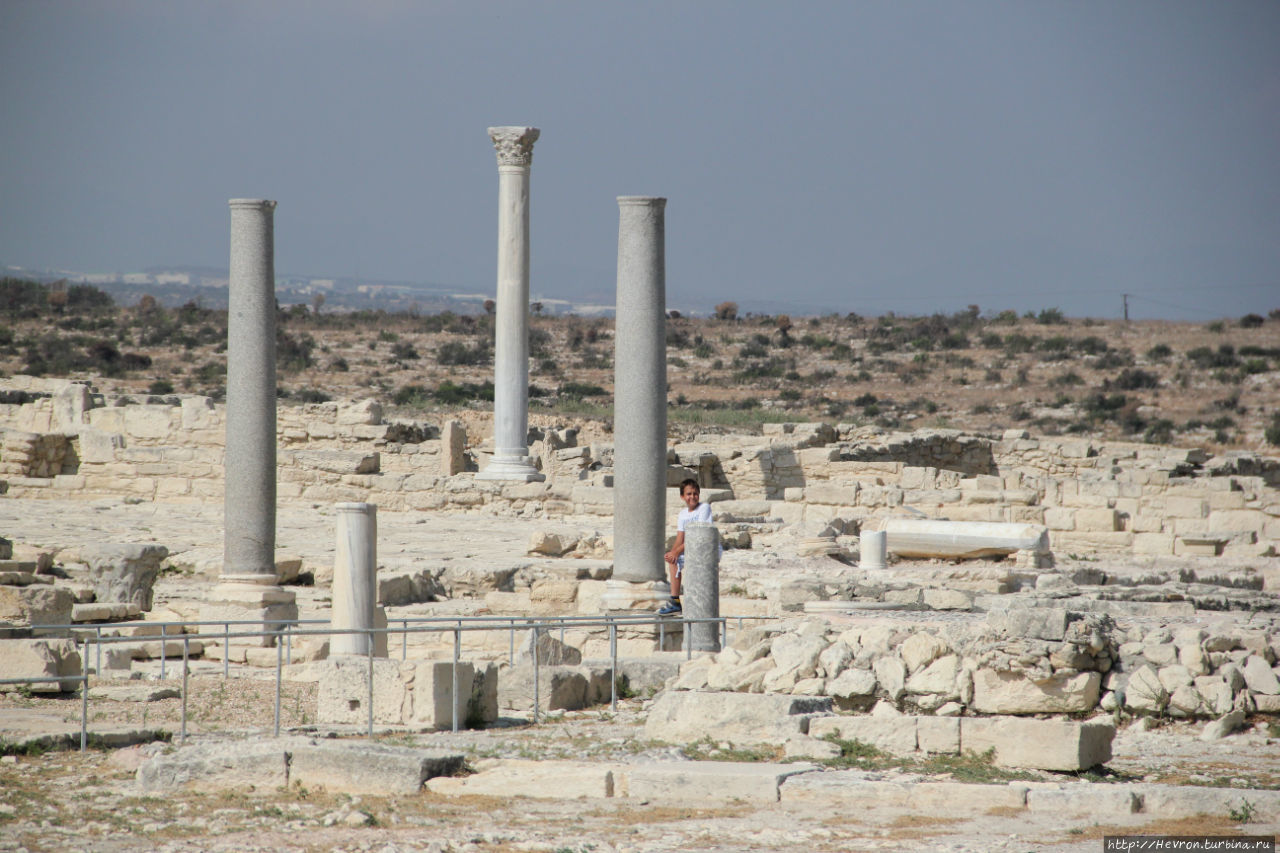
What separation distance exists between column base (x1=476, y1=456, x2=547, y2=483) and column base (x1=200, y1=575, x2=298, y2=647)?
29.8 ft

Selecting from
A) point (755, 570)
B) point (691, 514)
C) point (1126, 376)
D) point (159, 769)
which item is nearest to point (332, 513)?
point (755, 570)

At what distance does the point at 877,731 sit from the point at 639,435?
4795mm

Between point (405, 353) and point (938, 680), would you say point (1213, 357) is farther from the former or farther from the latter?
point (938, 680)

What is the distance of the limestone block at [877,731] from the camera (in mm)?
8539

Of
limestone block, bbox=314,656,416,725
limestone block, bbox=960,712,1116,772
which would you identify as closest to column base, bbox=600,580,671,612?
limestone block, bbox=314,656,416,725

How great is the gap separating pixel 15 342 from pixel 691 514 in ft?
155

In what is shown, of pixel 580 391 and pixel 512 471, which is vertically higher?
pixel 580 391

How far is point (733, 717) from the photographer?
8969mm

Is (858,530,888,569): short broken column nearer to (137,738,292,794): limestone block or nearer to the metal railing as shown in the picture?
the metal railing

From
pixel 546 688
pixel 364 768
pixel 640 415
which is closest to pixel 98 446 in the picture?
pixel 640 415

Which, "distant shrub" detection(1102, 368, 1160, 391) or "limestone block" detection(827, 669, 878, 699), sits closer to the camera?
"limestone block" detection(827, 669, 878, 699)

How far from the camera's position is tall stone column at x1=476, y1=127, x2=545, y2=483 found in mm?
23219

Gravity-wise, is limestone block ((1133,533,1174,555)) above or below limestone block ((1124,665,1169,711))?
above

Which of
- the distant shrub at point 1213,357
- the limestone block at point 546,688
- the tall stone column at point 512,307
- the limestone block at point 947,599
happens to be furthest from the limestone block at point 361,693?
the distant shrub at point 1213,357
